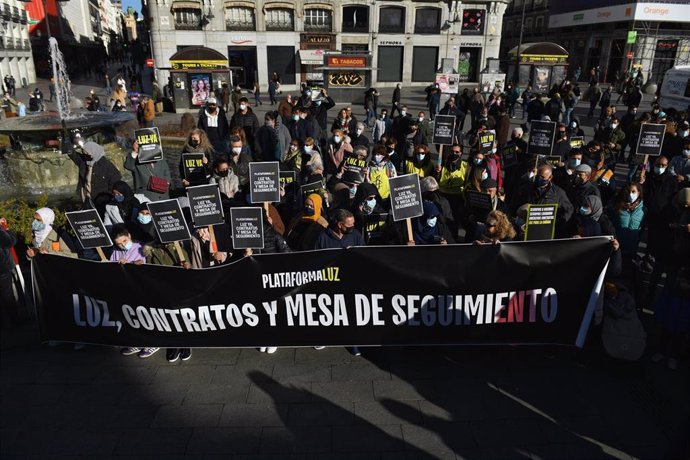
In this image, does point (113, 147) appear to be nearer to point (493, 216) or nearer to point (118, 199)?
point (118, 199)

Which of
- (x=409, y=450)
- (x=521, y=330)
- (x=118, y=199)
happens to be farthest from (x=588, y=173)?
(x=118, y=199)

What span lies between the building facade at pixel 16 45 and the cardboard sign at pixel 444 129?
133 feet

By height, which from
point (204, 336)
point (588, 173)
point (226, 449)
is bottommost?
point (226, 449)

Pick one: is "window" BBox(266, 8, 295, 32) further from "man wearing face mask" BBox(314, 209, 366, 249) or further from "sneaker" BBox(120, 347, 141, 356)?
"sneaker" BBox(120, 347, 141, 356)

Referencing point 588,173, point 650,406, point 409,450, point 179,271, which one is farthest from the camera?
point 588,173

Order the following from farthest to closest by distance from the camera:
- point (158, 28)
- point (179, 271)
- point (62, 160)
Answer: point (158, 28) < point (62, 160) < point (179, 271)

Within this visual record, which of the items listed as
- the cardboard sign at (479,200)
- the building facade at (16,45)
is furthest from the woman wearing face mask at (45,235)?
the building facade at (16,45)

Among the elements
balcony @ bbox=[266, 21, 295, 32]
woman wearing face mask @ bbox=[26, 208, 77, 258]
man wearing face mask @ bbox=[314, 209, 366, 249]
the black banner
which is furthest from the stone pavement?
balcony @ bbox=[266, 21, 295, 32]

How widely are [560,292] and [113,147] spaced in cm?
1040

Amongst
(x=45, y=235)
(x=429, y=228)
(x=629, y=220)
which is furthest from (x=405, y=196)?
(x=45, y=235)

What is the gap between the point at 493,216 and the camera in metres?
5.59

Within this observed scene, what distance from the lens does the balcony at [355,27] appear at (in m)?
38.7

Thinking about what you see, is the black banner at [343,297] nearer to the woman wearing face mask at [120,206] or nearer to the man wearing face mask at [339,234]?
the man wearing face mask at [339,234]

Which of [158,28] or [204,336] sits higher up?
[158,28]
